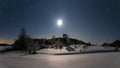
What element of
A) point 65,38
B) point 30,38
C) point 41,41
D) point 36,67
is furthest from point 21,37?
point 36,67

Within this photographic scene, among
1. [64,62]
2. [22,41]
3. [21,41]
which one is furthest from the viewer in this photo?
[21,41]

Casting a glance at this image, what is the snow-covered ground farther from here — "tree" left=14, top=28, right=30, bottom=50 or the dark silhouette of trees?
"tree" left=14, top=28, right=30, bottom=50

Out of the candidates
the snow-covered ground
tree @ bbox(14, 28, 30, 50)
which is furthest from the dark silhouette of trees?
the snow-covered ground

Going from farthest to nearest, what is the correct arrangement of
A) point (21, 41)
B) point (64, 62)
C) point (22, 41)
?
1. point (21, 41)
2. point (22, 41)
3. point (64, 62)

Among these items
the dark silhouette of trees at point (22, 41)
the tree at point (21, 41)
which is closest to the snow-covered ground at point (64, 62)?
the dark silhouette of trees at point (22, 41)

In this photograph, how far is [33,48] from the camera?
157ft

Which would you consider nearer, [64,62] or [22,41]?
[64,62]

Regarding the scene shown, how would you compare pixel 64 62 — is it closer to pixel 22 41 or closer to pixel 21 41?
pixel 22 41

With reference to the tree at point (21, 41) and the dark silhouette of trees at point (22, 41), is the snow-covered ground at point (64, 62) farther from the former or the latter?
the tree at point (21, 41)

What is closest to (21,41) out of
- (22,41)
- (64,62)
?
(22,41)

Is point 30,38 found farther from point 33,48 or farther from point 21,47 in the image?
point 33,48

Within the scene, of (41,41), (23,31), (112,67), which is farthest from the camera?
(41,41)

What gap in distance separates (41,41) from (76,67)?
232 ft

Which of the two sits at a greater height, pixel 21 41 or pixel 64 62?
pixel 21 41
